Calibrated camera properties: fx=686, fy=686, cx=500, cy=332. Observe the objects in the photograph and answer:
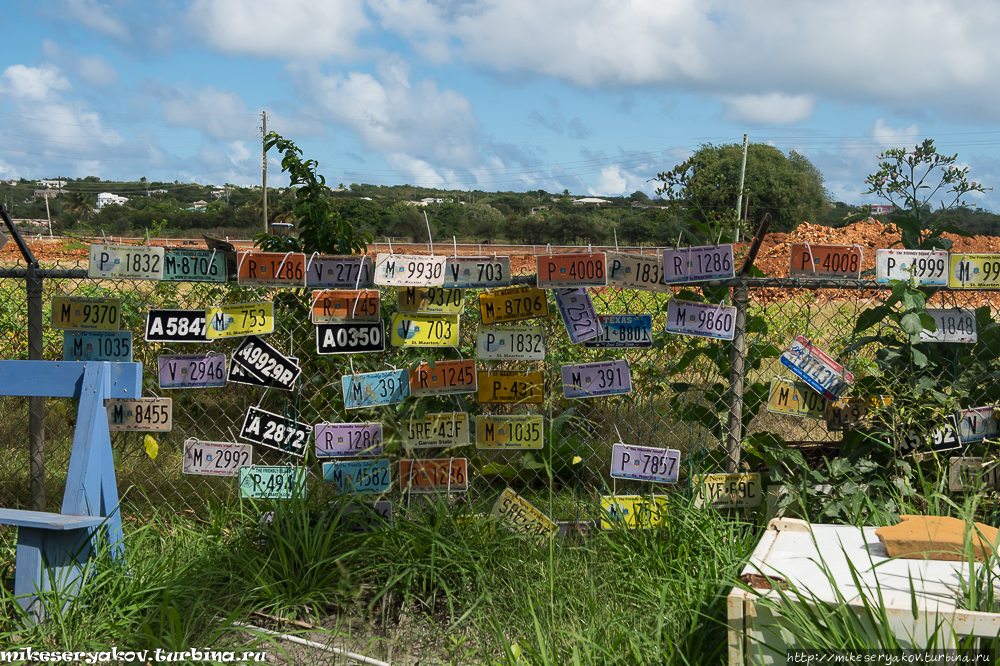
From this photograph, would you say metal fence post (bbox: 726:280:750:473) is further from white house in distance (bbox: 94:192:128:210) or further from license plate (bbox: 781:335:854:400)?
white house in distance (bbox: 94:192:128:210)

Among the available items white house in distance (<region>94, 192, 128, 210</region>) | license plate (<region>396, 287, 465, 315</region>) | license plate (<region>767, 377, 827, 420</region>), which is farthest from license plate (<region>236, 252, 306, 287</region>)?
white house in distance (<region>94, 192, 128, 210</region>)

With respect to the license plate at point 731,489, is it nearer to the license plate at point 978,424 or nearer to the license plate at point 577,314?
the license plate at point 577,314

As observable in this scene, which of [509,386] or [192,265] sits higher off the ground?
[192,265]

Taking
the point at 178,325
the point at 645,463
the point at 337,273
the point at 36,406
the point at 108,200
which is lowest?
the point at 645,463

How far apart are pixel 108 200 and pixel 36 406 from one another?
74046 millimetres

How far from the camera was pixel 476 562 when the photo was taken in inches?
106

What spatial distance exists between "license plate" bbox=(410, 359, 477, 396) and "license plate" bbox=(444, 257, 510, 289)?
0.35 meters

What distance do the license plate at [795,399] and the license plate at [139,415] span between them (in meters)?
2.81

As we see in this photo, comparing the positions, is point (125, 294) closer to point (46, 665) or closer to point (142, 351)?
point (142, 351)

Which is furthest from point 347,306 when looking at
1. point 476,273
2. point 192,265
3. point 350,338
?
point 192,265

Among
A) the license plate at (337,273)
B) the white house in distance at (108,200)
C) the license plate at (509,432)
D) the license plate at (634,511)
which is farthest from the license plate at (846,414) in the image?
the white house in distance at (108,200)

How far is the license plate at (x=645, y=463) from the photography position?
319 centimetres

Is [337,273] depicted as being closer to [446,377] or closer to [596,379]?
[446,377]

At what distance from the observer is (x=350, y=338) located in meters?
3.20
